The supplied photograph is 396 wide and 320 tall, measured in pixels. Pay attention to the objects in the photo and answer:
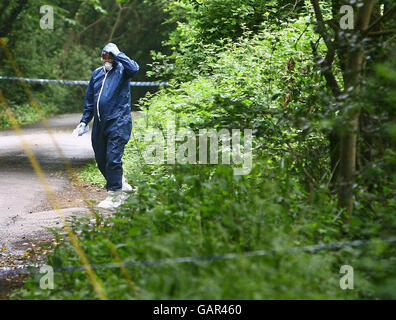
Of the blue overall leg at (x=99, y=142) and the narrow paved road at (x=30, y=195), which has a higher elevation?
the blue overall leg at (x=99, y=142)

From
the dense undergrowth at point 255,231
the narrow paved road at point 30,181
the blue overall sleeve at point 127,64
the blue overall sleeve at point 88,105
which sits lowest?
the narrow paved road at point 30,181

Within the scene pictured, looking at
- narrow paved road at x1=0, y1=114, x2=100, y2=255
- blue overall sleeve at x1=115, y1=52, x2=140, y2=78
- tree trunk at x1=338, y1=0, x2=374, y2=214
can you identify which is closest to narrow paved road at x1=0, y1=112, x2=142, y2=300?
narrow paved road at x1=0, y1=114, x2=100, y2=255

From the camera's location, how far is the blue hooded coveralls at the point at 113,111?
8.23 m

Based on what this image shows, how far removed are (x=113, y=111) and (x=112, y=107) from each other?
56mm

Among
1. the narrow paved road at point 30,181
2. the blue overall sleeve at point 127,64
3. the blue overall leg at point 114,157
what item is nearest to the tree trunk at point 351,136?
the narrow paved road at point 30,181

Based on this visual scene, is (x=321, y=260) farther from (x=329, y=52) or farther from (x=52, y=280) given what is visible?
(x=329, y=52)

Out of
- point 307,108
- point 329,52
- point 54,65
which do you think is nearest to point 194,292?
point 307,108

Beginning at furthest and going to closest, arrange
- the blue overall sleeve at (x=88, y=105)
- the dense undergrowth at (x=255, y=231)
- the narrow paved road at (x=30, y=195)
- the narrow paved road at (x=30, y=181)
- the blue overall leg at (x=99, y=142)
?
the blue overall sleeve at (x=88, y=105) < the blue overall leg at (x=99, y=142) < the narrow paved road at (x=30, y=181) < the narrow paved road at (x=30, y=195) < the dense undergrowth at (x=255, y=231)

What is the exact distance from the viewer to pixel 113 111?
8250 mm

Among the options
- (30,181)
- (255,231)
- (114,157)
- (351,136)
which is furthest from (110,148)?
(255,231)

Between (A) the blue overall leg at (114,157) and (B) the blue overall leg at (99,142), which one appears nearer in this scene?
(A) the blue overall leg at (114,157)

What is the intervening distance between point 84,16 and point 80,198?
2895cm

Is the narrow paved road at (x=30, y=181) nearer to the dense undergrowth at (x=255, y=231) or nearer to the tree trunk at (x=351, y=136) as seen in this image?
the dense undergrowth at (x=255, y=231)

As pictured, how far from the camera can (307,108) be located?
5422 millimetres
